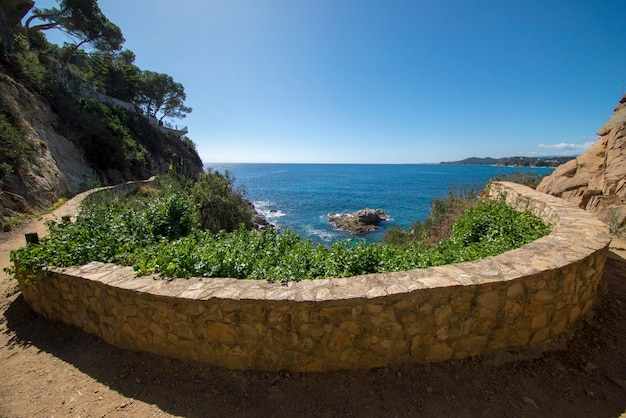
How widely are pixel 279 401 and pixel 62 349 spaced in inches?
130

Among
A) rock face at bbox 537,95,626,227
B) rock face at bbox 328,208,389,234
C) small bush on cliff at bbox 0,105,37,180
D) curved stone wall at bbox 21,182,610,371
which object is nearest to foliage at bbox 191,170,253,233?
small bush on cliff at bbox 0,105,37,180

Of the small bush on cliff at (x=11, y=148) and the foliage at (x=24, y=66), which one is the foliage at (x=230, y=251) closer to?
the small bush on cliff at (x=11, y=148)

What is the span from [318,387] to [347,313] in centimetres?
91

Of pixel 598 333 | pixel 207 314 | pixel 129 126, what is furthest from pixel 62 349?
pixel 129 126

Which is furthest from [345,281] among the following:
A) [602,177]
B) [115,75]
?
[115,75]

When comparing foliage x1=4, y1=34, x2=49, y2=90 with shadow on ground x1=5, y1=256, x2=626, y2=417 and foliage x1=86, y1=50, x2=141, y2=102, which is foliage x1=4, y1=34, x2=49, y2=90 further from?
shadow on ground x1=5, y1=256, x2=626, y2=417

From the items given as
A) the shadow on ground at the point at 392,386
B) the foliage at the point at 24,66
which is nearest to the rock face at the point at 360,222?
the shadow on ground at the point at 392,386

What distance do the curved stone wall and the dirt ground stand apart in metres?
0.16

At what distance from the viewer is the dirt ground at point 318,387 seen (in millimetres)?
2695

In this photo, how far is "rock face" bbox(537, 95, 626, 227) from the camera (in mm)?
8594

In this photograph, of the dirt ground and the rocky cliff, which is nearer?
the dirt ground

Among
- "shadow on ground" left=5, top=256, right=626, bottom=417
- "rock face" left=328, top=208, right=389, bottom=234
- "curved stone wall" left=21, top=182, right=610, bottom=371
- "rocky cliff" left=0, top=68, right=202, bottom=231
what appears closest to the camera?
"shadow on ground" left=5, top=256, right=626, bottom=417

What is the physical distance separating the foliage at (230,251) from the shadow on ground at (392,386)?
46.5 inches

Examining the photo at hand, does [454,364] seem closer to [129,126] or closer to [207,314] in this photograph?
[207,314]
